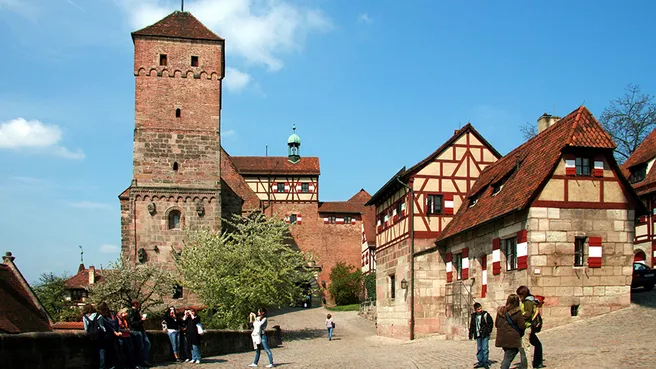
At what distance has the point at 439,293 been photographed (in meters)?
27.8

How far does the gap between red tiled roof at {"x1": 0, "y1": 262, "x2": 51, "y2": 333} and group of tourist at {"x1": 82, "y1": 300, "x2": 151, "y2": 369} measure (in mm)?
12198

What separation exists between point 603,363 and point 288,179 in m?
52.9

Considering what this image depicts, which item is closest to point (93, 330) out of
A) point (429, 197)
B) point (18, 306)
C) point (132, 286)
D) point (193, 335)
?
point (193, 335)

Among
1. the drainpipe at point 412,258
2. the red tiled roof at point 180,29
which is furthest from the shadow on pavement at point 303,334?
the red tiled roof at point 180,29

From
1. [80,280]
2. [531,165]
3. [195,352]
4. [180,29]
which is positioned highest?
[180,29]

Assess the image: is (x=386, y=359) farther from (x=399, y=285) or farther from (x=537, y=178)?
(x=399, y=285)

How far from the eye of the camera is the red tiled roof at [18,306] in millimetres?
27148

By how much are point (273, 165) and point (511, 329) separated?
54441mm

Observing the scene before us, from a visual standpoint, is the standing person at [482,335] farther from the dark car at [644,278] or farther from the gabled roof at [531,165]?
the dark car at [644,278]

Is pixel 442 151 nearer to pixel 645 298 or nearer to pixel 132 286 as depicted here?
pixel 645 298

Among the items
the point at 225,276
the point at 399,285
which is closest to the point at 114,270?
the point at 225,276

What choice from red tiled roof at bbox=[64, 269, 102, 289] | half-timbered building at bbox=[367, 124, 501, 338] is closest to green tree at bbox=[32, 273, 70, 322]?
red tiled roof at bbox=[64, 269, 102, 289]

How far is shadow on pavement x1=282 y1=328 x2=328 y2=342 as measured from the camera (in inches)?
1312

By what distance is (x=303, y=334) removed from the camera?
117 feet
